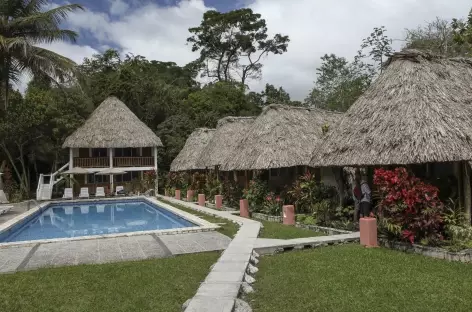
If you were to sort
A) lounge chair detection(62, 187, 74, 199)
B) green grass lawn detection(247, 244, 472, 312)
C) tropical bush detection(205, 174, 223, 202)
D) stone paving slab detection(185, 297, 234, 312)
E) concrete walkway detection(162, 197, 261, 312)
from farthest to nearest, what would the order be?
lounge chair detection(62, 187, 74, 199) → tropical bush detection(205, 174, 223, 202) → green grass lawn detection(247, 244, 472, 312) → concrete walkway detection(162, 197, 261, 312) → stone paving slab detection(185, 297, 234, 312)

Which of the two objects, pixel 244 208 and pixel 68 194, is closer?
pixel 244 208

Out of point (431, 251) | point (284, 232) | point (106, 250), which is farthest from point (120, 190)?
point (431, 251)

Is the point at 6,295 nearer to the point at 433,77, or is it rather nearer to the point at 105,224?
the point at 433,77

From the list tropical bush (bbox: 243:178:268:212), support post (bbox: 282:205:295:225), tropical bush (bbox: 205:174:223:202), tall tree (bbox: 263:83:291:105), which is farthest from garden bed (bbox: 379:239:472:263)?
tall tree (bbox: 263:83:291:105)

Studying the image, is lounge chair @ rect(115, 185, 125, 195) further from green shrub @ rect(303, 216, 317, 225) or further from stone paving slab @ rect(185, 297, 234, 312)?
stone paving slab @ rect(185, 297, 234, 312)

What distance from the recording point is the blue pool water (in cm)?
1242

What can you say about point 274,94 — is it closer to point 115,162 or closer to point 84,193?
point 115,162

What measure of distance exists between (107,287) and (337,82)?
32.4 meters

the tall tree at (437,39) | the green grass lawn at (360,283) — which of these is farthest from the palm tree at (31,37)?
the tall tree at (437,39)

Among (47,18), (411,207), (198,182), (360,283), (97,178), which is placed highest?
(47,18)

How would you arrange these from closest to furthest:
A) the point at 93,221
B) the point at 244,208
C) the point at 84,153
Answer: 1. the point at 244,208
2. the point at 93,221
3. the point at 84,153

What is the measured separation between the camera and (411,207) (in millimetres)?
7160

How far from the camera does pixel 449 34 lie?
2277 centimetres

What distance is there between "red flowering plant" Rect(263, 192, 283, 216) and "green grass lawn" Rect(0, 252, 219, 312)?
5.78m
